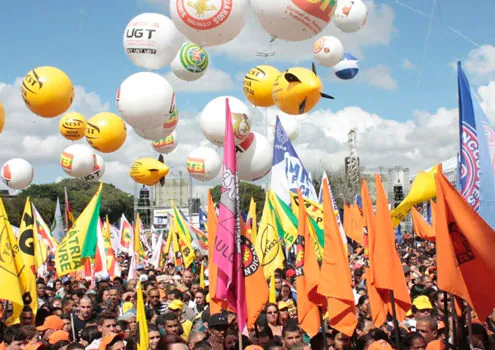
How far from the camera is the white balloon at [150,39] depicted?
9062 millimetres

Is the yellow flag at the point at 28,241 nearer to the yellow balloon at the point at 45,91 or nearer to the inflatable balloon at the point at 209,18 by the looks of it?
the yellow balloon at the point at 45,91

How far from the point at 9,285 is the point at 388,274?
3.64 m

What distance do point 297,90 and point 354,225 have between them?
5.64 m

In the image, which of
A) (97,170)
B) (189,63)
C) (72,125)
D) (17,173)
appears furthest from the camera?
(17,173)

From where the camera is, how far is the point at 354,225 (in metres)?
13.8

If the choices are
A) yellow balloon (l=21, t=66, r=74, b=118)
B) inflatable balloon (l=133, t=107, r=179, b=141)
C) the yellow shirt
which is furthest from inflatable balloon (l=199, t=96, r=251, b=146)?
the yellow shirt

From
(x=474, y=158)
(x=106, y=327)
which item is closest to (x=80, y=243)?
(x=106, y=327)

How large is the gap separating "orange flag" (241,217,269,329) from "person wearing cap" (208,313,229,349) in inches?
12.9

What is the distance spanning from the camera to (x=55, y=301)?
9.44 metres

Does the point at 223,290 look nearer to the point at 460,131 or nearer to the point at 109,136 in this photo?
the point at 460,131

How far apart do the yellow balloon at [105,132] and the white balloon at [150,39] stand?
7.34 feet

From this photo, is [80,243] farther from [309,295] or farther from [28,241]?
[309,295]

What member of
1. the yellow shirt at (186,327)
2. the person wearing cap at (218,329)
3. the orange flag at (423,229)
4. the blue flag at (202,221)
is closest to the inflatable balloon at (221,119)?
the yellow shirt at (186,327)

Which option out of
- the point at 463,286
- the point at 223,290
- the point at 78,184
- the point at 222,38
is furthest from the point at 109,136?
the point at 78,184
